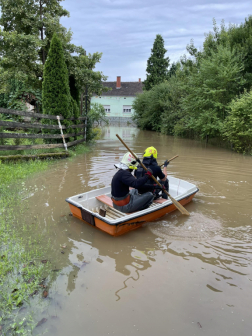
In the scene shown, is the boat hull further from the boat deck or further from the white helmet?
the white helmet

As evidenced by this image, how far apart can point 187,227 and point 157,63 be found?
39619mm

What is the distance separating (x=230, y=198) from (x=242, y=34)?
1510cm

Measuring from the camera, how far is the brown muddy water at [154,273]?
3008mm

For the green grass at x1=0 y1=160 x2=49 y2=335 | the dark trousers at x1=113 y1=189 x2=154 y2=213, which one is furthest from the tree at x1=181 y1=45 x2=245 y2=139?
the green grass at x1=0 y1=160 x2=49 y2=335

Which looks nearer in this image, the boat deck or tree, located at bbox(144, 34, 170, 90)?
the boat deck

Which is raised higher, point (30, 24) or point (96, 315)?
point (30, 24)

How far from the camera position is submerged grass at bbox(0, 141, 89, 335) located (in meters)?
2.97

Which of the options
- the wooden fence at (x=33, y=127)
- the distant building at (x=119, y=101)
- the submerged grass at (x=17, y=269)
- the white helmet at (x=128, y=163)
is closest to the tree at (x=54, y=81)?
the wooden fence at (x=33, y=127)

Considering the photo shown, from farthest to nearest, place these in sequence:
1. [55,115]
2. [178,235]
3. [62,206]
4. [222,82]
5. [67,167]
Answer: [222,82]
[55,115]
[67,167]
[62,206]
[178,235]

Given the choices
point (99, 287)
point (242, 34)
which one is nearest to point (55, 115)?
point (99, 287)

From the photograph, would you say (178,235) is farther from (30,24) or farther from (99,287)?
(30,24)

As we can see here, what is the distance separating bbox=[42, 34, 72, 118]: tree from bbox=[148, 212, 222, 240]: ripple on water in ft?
27.5

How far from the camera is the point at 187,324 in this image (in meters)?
2.98

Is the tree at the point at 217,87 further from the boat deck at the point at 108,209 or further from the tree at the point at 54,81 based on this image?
the boat deck at the point at 108,209
